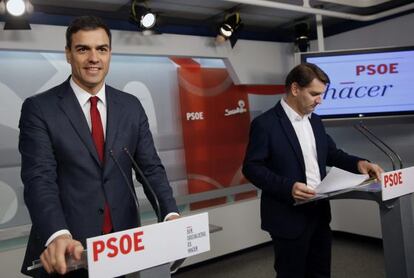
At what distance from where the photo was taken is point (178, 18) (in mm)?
3758

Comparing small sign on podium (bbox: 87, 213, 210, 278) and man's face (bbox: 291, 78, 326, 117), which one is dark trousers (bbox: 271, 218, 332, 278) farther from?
small sign on podium (bbox: 87, 213, 210, 278)

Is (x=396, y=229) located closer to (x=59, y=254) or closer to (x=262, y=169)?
(x=262, y=169)

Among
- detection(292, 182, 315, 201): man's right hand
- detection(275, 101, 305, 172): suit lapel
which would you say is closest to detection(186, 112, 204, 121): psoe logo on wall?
detection(275, 101, 305, 172): suit lapel

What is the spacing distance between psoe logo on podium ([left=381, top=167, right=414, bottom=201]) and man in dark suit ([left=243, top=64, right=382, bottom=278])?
0.77 feet

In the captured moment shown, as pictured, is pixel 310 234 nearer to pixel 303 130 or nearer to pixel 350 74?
pixel 303 130

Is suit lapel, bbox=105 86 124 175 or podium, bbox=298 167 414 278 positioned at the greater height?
suit lapel, bbox=105 86 124 175

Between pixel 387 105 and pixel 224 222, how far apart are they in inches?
76.4

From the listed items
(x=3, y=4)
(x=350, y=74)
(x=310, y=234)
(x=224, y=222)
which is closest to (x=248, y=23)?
(x=350, y=74)

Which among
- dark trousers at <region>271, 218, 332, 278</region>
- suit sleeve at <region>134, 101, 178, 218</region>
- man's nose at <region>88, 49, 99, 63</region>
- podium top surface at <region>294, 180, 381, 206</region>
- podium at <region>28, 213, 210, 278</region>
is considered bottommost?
dark trousers at <region>271, 218, 332, 278</region>

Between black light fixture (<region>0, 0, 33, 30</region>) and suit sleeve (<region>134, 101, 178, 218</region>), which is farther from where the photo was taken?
black light fixture (<region>0, 0, 33, 30</region>)

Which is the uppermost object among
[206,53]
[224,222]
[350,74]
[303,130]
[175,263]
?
[206,53]

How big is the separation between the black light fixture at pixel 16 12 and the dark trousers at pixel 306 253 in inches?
87.3

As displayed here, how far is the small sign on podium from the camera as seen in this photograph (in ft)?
3.14

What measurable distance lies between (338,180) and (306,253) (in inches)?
26.0
